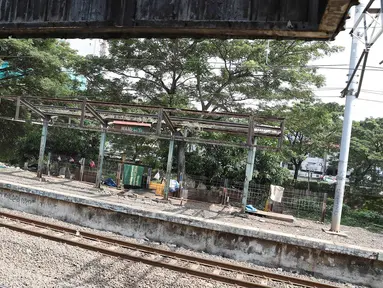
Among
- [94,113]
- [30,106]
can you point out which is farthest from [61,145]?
[94,113]

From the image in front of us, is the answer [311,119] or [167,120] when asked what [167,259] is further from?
[311,119]

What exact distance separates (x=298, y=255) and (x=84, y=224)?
7.22 metres

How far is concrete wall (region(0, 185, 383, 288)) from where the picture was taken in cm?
880

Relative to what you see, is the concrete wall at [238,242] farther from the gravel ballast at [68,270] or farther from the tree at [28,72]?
the tree at [28,72]

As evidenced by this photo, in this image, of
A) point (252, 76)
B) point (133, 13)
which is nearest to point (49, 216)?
point (133, 13)

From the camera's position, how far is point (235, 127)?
45.3 ft

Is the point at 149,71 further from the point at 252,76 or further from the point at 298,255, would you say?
the point at 298,255

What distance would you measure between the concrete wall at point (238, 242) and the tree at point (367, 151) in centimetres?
1987

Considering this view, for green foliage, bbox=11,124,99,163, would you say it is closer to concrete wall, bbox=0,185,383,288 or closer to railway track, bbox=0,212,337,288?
concrete wall, bbox=0,185,383,288

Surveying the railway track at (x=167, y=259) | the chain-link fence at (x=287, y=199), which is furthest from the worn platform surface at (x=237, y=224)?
the chain-link fence at (x=287, y=199)

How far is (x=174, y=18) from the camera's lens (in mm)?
4387

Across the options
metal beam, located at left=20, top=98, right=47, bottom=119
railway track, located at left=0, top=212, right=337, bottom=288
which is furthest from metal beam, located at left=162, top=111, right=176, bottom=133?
metal beam, located at left=20, top=98, right=47, bottom=119

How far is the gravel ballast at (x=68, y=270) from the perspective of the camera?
6270 millimetres

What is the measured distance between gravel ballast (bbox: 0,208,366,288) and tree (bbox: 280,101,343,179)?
12.4 metres
